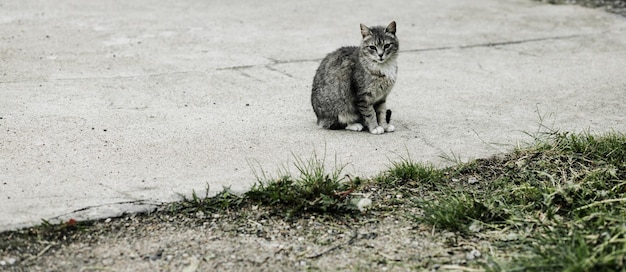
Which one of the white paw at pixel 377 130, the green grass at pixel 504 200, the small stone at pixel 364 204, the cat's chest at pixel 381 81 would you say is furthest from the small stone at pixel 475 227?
the cat's chest at pixel 381 81

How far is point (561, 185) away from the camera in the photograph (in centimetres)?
401

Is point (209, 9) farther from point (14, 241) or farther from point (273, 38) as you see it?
point (14, 241)

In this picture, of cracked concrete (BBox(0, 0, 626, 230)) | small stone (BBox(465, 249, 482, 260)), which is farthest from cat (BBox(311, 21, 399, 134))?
small stone (BBox(465, 249, 482, 260))

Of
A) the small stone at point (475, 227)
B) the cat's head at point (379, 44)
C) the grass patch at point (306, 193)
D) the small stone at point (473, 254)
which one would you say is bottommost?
the small stone at point (473, 254)

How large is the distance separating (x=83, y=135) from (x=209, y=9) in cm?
364

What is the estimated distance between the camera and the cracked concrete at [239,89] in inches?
165

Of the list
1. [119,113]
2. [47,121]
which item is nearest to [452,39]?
[119,113]

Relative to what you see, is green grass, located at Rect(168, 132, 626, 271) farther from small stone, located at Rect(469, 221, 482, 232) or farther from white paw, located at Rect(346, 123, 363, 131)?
white paw, located at Rect(346, 123, 363, 131)

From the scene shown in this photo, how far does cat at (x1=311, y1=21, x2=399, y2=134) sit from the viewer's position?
4.99 m

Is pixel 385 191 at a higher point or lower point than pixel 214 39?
lower

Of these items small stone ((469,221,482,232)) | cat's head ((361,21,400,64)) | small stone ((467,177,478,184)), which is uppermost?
cat's head ((361,21,400,64))

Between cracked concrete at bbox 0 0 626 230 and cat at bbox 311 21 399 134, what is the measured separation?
11 centimetres

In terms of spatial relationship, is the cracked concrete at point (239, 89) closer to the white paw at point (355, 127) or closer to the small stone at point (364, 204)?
the white paw at point (355, 127)

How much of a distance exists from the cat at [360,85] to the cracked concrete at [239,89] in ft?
0.36
